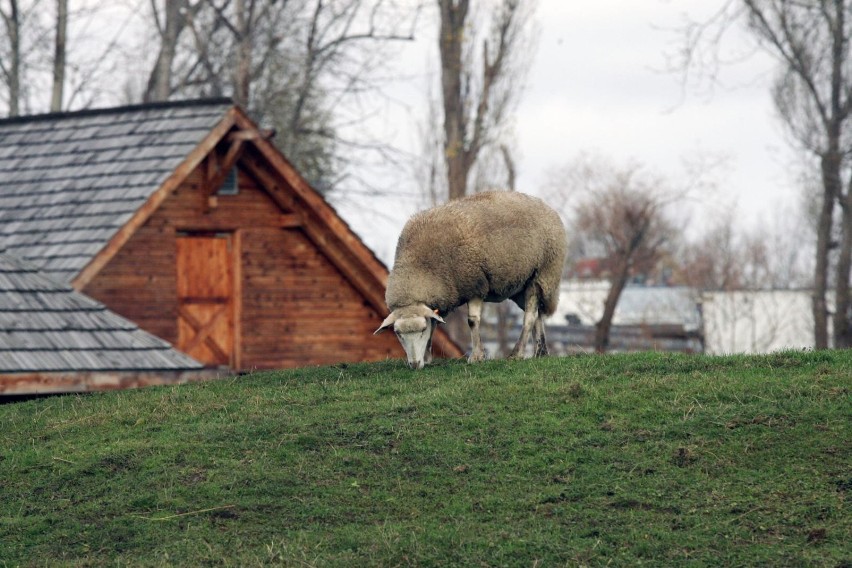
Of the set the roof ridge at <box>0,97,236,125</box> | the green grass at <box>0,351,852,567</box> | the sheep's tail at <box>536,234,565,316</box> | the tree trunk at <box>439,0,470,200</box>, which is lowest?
the green grass at <box>0,351,852,567</box>

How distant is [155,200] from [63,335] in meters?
3.18

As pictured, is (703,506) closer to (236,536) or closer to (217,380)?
(236,536)

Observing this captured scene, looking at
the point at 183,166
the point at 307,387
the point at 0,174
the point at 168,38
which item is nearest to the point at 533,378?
the point at 307,387

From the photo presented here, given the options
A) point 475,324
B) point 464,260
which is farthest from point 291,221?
point 464,260

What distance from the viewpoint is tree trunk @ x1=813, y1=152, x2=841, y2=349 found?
4025 centimetres

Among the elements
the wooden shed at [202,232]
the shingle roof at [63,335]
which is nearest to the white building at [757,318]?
the wooden shed at [202,232]

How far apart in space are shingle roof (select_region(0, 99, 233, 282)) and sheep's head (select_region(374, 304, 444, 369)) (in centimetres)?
743

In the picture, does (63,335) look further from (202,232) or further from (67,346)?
(202,232)

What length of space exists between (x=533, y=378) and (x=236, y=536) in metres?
3.98

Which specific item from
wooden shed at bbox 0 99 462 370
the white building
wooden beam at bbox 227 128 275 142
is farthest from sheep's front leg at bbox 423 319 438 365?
the white building

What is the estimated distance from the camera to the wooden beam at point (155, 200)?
1995 centimetres

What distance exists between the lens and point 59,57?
35438 mm

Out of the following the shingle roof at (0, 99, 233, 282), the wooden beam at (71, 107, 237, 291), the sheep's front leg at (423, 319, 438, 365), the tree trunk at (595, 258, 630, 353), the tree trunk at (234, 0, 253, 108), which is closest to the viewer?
the sheep's front leg at (423, 319, 438, 365)

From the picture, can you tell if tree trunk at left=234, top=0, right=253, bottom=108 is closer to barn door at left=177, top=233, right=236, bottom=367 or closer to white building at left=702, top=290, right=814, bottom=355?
barn door at left=177, top=233, right=236, bottom=367
